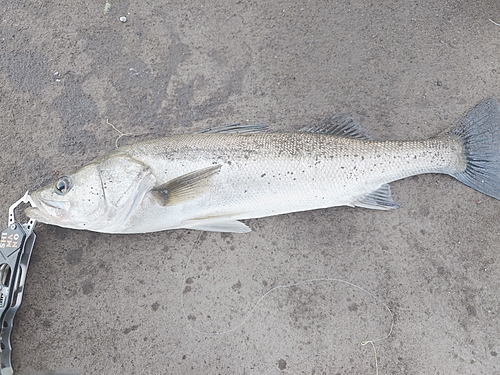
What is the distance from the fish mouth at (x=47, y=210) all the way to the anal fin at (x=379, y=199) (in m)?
2.33

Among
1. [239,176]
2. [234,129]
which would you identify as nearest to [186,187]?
[239,176]

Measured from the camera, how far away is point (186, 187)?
286 cm

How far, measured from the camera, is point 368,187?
3.07 metres

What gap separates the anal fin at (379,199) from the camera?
10.2 ft

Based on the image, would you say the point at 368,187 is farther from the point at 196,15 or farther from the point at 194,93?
the point at 196,15

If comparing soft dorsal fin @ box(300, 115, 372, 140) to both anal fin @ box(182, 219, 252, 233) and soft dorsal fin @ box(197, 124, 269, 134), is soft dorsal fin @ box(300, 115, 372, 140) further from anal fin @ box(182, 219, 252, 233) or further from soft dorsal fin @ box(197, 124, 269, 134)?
anal fin @ box(182, 219, 252, 233)

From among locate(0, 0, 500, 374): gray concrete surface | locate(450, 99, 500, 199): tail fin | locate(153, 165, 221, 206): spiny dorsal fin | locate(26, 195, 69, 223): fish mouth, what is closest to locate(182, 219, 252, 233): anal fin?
locate(0, 0, 500, 374): gray concrete surface

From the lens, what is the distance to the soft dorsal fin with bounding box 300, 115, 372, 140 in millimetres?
3166

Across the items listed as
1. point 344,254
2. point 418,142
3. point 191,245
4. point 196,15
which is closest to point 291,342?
point 344,254

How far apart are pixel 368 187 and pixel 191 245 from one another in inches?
62.1

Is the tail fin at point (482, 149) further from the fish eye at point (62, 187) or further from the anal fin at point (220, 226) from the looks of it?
the fish eye at point (62, 187)

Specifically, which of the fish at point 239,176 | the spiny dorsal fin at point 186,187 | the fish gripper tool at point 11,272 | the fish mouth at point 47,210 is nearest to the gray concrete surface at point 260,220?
the fish gripper tool at point 11,272

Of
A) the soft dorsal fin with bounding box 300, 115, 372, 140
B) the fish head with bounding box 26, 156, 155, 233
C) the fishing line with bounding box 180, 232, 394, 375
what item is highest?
the fish head with bounding box 26, 156, 155, 233

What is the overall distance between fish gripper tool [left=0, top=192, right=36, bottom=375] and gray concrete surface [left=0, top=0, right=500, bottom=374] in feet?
0.50
